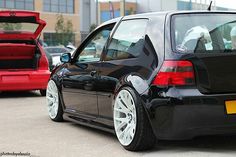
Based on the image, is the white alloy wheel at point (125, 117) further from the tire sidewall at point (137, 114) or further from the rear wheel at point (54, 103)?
the rear wheel at point (54, 103)

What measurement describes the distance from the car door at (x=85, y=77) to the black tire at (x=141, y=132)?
1145 millimetres

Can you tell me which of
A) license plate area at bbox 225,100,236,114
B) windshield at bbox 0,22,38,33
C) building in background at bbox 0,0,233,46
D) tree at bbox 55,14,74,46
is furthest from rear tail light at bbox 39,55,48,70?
tree at bbox 55,14,74,46

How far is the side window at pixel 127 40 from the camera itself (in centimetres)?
593

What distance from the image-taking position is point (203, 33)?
566cm

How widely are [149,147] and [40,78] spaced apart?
6823 mm

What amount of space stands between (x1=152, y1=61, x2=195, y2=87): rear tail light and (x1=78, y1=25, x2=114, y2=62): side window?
150 centimetres

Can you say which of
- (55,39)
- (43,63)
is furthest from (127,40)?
(55,39)

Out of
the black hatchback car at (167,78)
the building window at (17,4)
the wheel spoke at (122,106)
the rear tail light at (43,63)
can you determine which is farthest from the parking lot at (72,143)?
the building window at (17,4)

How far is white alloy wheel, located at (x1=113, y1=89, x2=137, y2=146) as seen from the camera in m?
5.63

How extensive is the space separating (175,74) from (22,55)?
781cm

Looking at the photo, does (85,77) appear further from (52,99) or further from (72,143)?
(52,99)

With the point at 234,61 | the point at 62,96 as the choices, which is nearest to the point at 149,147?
the point at 234,61

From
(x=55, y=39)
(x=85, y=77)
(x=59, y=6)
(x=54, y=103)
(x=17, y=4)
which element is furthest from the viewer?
(x=59, y=6)

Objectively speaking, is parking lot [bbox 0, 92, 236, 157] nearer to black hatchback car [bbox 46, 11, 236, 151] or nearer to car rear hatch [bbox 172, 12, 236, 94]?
black hatchback car [bbox 46, 11, 236, 151]
